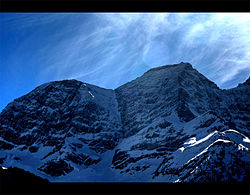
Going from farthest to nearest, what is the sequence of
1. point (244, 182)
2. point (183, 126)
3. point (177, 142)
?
point (183, 126) < point (177, 142) < point (244, 182)

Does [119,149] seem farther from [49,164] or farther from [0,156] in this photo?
[0,156]

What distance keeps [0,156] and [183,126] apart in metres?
110

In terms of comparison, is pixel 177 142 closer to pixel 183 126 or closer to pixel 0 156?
pixel 183 126

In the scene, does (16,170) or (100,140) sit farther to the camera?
(100,140)

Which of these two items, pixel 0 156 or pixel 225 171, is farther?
pixel 0 156

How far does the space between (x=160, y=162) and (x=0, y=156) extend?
317 ft

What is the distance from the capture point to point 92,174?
501 ft

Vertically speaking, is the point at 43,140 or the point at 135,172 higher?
the point at 43,140

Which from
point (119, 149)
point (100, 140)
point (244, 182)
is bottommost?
point (244, 182)

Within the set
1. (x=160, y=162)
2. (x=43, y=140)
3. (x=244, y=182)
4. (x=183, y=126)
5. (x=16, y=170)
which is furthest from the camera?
(x=43, y=140)

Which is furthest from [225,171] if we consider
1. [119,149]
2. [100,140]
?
[100,140]

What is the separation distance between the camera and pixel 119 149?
589 ft

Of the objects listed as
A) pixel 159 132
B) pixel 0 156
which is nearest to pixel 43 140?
pixel 0 156

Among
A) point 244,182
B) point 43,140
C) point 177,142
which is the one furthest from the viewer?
point 43,140
